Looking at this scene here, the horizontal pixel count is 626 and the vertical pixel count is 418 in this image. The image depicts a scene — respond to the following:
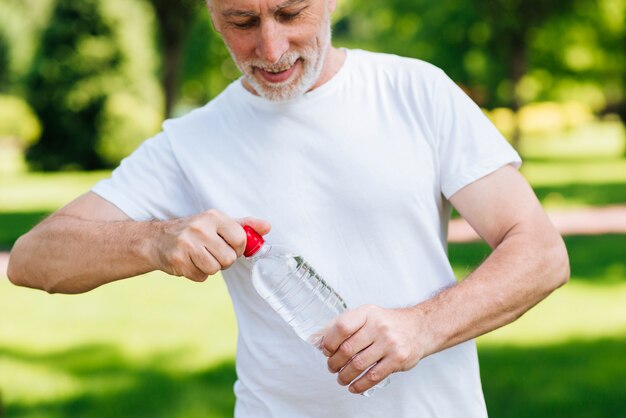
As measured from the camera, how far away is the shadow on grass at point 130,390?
6.76m

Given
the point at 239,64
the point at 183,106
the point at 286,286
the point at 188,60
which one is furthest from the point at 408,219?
the point at 183,106

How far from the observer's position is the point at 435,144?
2578 millimetres

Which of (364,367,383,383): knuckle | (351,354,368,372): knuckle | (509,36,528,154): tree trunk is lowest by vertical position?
(509,36,528,154): tree trunk

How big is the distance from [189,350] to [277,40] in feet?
20.1

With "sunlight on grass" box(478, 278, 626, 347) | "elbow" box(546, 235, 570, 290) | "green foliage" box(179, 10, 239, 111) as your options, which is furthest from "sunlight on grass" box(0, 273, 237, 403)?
"green foliage" box(179, 10, 239, 111)

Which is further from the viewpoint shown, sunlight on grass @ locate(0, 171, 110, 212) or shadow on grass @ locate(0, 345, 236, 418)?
sunlight on grass @ locate(0, 171, 110, 212)

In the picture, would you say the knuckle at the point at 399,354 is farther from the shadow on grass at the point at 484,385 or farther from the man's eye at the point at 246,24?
the shadow on grass at the point at 484,385

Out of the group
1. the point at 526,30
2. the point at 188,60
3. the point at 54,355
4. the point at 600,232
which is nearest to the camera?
the point at 54,355

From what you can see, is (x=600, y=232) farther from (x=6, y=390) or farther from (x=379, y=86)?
(x=379, y=86)

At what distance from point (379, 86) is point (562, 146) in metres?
40.4

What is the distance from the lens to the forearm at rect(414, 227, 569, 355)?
7.51ft

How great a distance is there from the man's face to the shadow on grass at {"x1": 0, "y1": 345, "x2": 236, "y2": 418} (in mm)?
4325

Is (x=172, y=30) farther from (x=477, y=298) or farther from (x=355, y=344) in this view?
(x=355, y=344)

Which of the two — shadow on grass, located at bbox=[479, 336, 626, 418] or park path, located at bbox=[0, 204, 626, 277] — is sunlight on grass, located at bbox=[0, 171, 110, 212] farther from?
shadow on grass, located at bbox=[479, 336, 626, 418]
